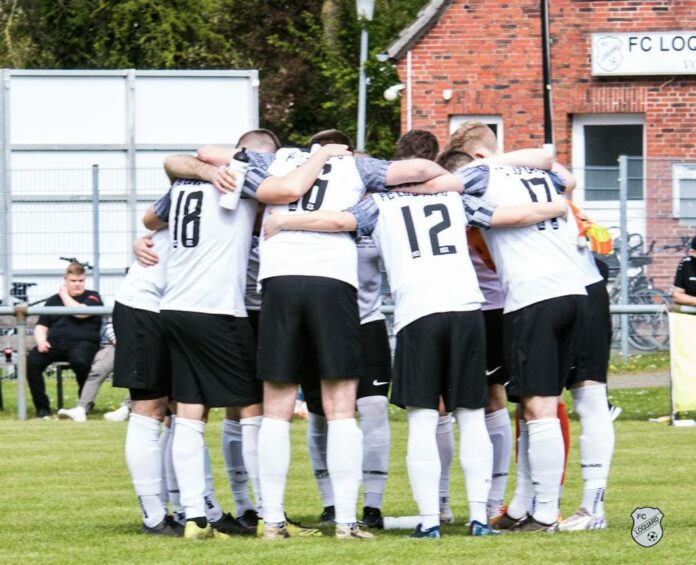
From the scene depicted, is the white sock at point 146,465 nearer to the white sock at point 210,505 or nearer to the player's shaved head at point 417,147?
the white sock at point 210,505

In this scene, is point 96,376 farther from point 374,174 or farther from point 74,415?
point 374,174

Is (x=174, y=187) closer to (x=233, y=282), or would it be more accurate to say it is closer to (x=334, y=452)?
(x=233, y=282)

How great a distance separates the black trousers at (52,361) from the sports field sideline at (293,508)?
2.07 ft

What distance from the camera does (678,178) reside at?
19906mm

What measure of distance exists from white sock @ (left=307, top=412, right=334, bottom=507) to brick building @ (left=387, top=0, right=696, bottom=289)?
16.9 m

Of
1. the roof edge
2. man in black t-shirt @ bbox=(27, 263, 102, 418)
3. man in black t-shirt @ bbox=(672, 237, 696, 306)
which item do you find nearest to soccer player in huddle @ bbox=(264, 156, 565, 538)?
man in black t-shirt @ bbox=(672, 237, 696, 306)

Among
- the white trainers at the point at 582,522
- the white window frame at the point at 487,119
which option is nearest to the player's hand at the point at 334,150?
the white trainers at the point at 582,522

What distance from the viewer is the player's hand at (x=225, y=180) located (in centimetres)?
816

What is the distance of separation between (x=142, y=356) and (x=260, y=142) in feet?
4.05

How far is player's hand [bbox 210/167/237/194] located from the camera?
8.16m

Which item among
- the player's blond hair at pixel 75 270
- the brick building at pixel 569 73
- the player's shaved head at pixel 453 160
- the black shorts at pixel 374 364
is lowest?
the black shorts at pixel 374 364

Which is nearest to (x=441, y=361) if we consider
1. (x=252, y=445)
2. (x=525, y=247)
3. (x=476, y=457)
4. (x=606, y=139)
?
(x=476, y=457)

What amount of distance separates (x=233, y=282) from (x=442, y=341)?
1069 millimetres

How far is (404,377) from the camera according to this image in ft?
26.6
